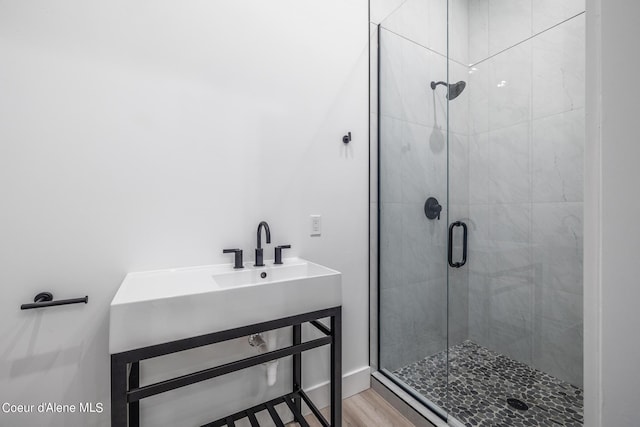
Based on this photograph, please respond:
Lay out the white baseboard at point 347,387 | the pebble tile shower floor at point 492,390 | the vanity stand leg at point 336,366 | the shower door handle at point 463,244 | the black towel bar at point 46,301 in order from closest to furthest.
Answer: the black towel bar at point 46,301 → the vanity stand leg at point 336,366 → the pebble tile shower floor at point 492,390 → the white baseboard at point 347,387 → the shower door handle at point 463,244

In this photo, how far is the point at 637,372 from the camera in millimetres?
637

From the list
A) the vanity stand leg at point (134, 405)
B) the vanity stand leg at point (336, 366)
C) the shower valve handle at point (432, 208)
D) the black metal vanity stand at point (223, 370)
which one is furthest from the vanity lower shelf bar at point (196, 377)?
the shower valve handle at point (432, 208)

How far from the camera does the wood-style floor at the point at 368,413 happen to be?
4.63 ft

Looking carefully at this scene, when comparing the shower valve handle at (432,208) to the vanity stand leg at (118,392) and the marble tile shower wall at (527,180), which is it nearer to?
the marble tile shower wall at (527,180)

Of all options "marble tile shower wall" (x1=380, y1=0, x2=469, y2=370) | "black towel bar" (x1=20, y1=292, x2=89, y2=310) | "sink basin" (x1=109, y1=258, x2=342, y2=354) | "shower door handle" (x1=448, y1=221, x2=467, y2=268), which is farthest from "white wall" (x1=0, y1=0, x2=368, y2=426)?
"shower door handle" (x1=448, y1=221, x2=467, y2=268)

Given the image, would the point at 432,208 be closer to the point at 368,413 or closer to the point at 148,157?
the point at 368,413

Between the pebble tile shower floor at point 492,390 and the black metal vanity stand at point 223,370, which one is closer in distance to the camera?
the black metal vanity stand at point 223,370

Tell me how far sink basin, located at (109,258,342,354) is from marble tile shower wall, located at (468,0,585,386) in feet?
4.50

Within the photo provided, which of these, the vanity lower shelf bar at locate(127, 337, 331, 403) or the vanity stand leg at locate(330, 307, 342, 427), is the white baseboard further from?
the vanity lower shelf bar at locate(127, 337, 331, 403)

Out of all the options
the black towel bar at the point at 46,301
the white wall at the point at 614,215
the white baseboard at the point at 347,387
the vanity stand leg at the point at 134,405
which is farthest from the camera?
the white baseboard at the point at 347,387

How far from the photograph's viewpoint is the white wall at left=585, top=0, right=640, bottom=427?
643mm

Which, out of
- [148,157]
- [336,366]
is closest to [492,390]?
[336,366]

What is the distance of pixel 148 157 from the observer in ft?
3.77

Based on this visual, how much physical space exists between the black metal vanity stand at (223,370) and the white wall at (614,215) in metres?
0.80
